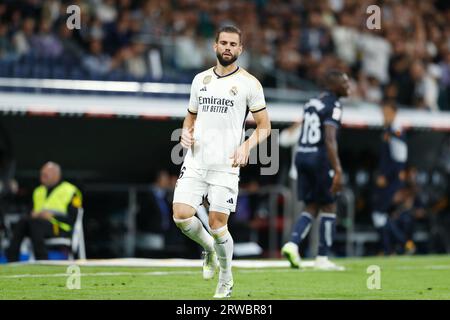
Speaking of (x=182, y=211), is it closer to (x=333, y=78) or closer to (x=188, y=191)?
(x=188, y=191)

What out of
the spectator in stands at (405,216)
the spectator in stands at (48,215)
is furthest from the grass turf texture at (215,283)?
the spectator in stands at (405,216)

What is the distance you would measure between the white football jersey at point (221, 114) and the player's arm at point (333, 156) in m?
3.37

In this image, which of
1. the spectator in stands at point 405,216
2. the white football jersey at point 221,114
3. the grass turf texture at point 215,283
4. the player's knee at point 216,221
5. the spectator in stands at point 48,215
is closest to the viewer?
the player's knee at point 216,221

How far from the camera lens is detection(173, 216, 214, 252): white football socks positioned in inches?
407

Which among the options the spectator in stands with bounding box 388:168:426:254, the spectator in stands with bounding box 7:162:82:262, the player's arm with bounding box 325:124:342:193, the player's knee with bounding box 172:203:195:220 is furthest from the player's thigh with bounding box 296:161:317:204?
the spectator in stands with bounding box 388:168:426:254

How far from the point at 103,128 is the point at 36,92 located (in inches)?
77.7

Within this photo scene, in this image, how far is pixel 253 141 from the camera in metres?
9.94

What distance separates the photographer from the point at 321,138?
14055mm

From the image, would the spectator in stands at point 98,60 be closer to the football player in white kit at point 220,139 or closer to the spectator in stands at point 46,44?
the spectator in stands at point 46,44

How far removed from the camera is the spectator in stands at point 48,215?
16.5 m

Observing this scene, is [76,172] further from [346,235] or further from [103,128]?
[346,235]

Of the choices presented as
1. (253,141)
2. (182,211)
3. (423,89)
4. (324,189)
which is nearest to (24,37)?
(324,189)
